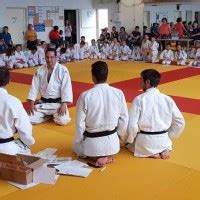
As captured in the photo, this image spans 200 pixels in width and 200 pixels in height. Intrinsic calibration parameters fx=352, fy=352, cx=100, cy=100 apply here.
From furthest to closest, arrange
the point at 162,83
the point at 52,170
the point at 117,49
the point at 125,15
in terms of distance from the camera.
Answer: the point at 125,15 → the point at 117,49 → the point at 162,83 → the point at 52,170

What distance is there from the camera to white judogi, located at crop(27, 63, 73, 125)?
5.69 metres

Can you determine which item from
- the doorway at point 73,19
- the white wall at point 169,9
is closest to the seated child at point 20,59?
the doorway at point 73,19

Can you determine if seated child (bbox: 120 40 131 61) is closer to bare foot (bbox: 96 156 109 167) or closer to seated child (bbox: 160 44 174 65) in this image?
seated child (bbox: 160 44 174 65)

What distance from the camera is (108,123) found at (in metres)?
4.09

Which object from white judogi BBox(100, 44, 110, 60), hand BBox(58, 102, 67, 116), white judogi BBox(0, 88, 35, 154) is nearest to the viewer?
white judogi BBox(0, 88, 35, 154)

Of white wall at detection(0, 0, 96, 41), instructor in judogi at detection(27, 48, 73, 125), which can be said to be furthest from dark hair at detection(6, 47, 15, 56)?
instructor in judogi at detection(27, 48, 73, 125)

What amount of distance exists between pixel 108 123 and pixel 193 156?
3.97 feet

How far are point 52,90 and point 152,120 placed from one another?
84.1 inches

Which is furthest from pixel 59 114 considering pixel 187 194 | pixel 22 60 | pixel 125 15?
pixel 125 15

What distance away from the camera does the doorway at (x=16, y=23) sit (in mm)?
15964

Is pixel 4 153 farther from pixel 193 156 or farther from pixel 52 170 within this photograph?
pixel 193 156

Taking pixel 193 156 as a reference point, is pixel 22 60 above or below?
above

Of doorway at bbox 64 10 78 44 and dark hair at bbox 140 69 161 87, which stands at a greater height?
doorway at bbox 64 10 78 44

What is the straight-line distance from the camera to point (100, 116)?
404 cm
